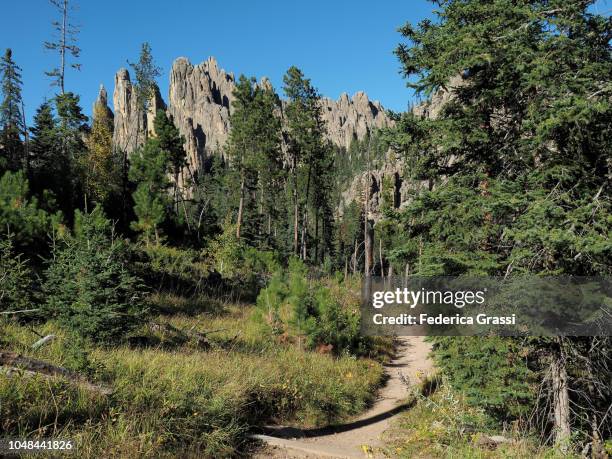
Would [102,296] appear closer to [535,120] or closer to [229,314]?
[229,314]

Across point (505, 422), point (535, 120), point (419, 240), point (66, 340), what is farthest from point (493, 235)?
point (66, 340)

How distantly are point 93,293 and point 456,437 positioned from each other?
5.71 m

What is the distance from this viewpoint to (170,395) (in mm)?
4938

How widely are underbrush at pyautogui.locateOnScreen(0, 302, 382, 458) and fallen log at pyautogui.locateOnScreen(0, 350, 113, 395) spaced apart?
0.06 m

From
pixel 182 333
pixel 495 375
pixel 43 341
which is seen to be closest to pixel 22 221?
pixel 182 333

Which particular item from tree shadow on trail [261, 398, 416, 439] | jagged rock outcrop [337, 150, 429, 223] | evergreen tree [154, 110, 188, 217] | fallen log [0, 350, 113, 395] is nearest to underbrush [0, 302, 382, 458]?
fallen log [0, 350, 113, 395]

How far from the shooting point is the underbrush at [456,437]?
4172 millimetres

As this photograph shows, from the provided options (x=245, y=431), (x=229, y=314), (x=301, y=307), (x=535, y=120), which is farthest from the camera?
(x=229, y=314)

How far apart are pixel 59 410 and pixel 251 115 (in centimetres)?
2541

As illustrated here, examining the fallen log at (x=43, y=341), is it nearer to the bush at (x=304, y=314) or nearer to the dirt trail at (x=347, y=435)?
the dirt trail at (x=347, y=435)

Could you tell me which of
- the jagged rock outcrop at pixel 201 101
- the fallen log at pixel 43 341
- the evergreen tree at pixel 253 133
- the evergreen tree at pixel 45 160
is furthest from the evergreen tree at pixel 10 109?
the jagged rock outcrop at pixel 201 101

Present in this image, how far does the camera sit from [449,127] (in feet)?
19.7

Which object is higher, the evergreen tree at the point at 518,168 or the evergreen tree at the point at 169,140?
the evergreen tree at the point at 169,140

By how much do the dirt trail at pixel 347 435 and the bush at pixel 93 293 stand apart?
301 cm
